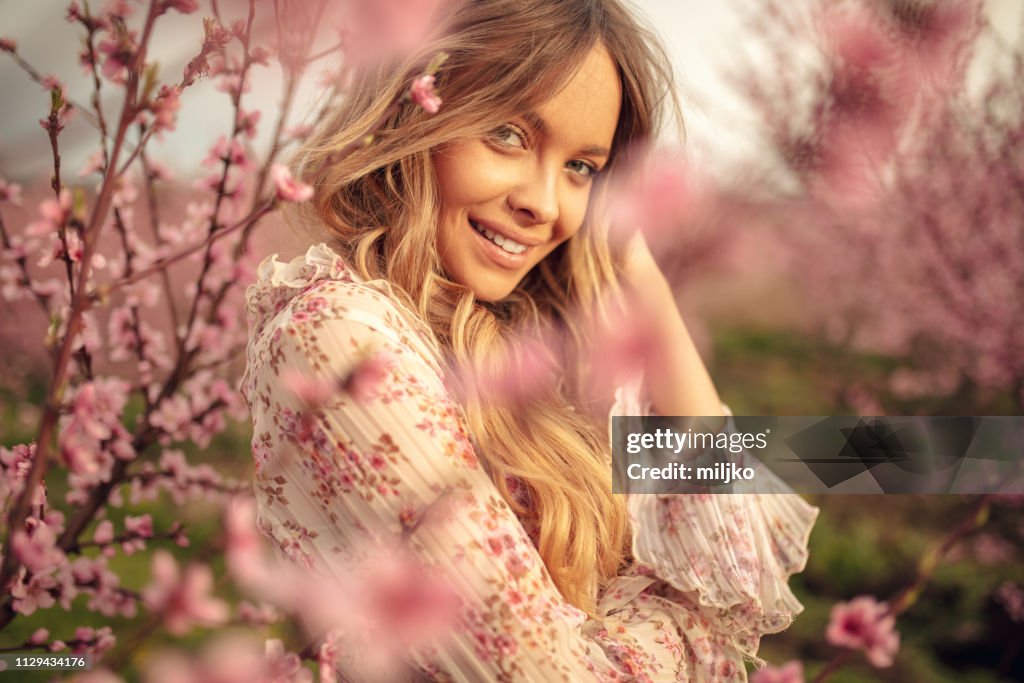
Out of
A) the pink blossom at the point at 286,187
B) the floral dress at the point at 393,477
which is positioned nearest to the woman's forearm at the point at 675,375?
the floral dress at the point at 393,477

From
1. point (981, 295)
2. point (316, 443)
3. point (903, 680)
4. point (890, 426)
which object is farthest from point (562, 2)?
point (981, 295)

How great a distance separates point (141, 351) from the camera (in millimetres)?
1650

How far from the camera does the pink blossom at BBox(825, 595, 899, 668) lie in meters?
0.62

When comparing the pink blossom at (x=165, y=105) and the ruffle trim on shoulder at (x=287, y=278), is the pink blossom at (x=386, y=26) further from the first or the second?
the pink blossom at (x=165, y=105)

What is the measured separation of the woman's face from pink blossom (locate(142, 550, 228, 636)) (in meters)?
0.86

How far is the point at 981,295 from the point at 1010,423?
175cm

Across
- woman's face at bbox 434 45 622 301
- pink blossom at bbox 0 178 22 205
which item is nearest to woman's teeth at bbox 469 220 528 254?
woman's face at bbox 434 45 622 301

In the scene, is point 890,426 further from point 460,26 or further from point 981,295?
point 981,295

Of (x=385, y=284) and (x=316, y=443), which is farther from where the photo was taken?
(x=385, y=284)

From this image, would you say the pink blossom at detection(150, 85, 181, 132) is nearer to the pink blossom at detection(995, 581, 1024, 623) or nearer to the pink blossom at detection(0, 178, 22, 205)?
the pink blossom at detection(0, 178, 22, 205)

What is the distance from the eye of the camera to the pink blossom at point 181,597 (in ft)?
1.50

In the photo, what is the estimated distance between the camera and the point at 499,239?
1276 millimetres

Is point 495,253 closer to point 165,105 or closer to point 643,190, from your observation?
point 643,190

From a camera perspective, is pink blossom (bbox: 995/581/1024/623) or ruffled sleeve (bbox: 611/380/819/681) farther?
pink blossom (bbox: 995/581/1024/623)
